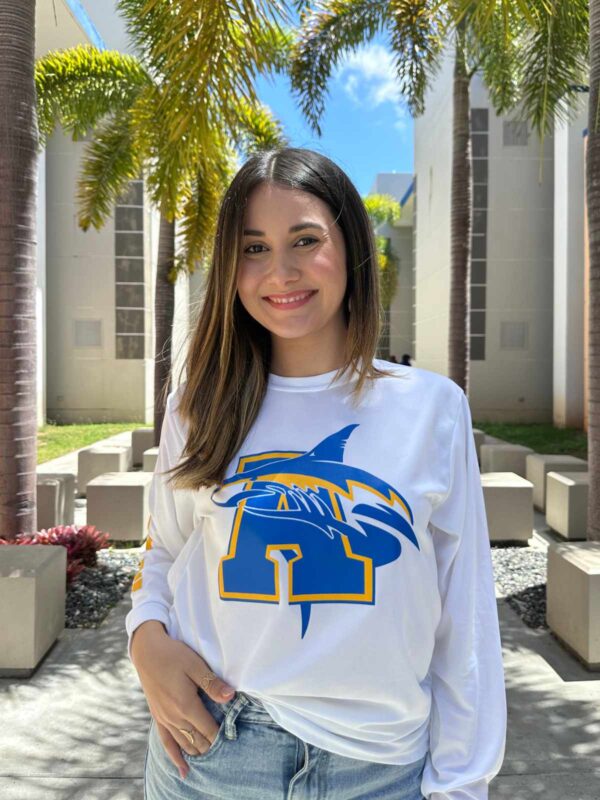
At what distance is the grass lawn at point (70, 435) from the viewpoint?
1433 cm

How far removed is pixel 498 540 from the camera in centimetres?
740

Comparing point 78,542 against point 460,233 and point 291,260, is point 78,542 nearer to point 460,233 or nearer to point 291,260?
point 291,260

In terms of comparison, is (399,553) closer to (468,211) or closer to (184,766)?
(184,766)

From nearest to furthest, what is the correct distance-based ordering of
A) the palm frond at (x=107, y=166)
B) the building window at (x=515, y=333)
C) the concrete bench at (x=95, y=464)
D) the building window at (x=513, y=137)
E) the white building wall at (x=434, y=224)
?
1. the concrete bench at (x=95, y=464)
2. the palm frond at (x=107, y=166)
3. the building window at (x=513, y=137)
4. the building window at (x=515, y=333)
5. the white building wall at (x=434, y=224)

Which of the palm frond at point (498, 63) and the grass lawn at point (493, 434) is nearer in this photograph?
the palm frond at point (498, 63)

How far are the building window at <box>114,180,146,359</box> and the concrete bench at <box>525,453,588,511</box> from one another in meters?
14.4

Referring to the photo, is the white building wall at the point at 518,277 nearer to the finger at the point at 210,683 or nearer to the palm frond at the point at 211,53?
the palm frond at the point at 211,53

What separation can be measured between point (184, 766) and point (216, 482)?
0.51 m

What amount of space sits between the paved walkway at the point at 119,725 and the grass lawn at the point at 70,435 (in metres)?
9.08

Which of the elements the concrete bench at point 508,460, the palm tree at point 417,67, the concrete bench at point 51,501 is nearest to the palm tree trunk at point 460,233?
the palm tree at point 417,67

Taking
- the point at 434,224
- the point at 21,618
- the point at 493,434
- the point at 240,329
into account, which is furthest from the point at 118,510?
the point at 434,224

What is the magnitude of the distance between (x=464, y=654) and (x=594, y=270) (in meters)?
4.64

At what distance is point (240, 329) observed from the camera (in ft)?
5.41

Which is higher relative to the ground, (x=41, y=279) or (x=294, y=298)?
(x=41, y=279)
